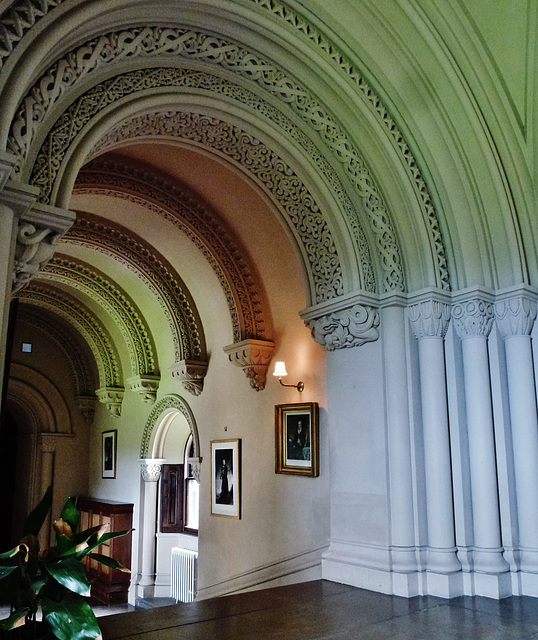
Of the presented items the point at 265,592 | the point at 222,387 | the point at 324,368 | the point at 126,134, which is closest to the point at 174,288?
the point at 222,387

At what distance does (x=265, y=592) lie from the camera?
13.4 ft

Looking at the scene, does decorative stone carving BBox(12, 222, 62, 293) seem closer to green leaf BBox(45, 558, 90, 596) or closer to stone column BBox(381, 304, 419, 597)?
green leaf BBox(45, 558, 90, 596)

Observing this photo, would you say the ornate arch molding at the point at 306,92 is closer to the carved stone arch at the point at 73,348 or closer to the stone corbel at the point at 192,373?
the stone corbel at the point at 192,373

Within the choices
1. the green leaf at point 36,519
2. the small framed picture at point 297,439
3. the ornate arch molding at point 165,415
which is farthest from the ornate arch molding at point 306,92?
the ornate arch molding at point 165,415

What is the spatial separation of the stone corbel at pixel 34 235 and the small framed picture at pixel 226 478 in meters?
4.01

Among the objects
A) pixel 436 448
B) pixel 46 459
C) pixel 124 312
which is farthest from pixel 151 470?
pixel 436 448

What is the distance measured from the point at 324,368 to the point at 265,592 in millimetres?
2174

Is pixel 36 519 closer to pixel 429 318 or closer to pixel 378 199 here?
pixel 429 318

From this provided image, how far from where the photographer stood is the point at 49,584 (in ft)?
7.40

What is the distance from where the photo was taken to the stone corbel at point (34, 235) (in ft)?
9.84

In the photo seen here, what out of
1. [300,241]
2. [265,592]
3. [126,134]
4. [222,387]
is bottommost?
[265,592]

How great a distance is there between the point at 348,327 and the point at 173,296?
347cm

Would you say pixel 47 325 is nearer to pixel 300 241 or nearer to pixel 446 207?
pixel 300 241

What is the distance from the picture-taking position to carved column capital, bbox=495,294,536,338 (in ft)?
14.4
